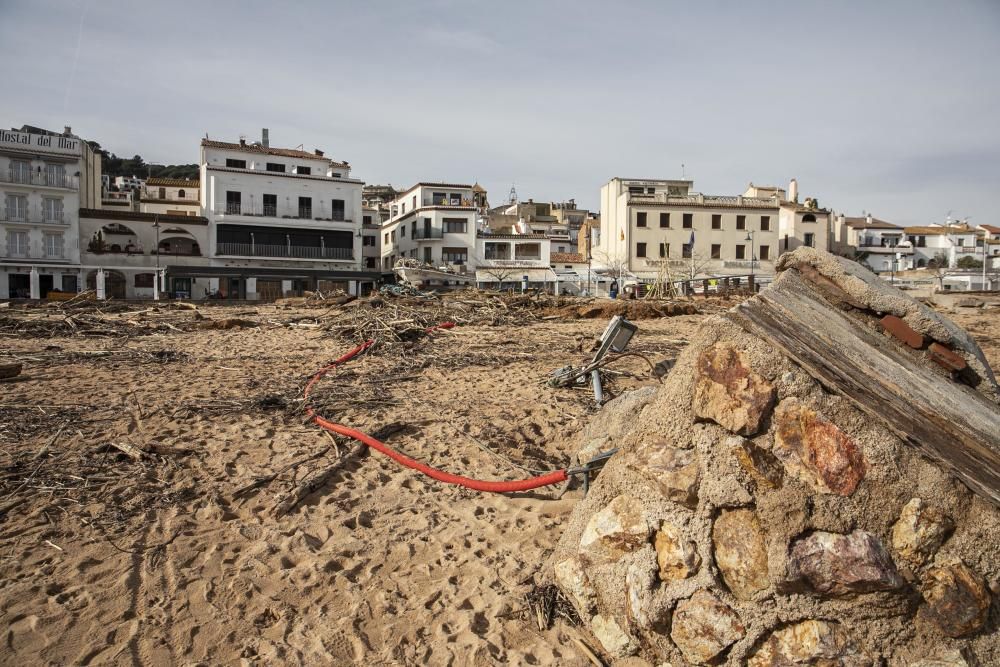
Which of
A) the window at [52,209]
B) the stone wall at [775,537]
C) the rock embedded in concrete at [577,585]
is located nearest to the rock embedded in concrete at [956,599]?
the stone wall at [775,537]

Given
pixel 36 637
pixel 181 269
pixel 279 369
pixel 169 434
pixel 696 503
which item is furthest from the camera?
pixel 181 269

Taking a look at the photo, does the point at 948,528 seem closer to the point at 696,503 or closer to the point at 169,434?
the point at 696,503

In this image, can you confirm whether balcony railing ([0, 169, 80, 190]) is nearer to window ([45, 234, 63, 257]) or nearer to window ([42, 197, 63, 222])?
window ([42, 197, 63, 222])

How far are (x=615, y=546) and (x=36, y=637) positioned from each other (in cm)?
289

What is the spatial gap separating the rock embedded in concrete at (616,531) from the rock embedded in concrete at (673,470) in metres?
0.18

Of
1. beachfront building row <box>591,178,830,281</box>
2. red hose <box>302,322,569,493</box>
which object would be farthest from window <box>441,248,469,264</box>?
red hose <box>302,322,569,493</box>

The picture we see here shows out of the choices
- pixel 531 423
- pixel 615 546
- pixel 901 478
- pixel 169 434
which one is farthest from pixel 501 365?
pixel 901 478

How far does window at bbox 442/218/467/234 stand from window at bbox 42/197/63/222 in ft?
85.0

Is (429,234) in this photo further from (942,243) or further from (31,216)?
(942,243)

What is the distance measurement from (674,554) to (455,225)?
47.2 metres

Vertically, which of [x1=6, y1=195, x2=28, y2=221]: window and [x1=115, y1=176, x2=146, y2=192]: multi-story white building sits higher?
[x1=115, y1=176, x2=146, y2=192]: multi-story white building

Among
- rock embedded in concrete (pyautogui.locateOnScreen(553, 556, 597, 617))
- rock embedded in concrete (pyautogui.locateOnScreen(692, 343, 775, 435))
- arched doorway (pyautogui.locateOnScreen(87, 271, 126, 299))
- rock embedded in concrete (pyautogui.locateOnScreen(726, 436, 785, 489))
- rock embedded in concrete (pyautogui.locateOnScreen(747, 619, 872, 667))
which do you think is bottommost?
rock embedded in concrete (pyautogui.locateOnScreen(553, 556, 597, 617))

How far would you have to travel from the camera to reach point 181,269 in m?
36.3

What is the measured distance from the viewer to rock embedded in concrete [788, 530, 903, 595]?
2357mm
